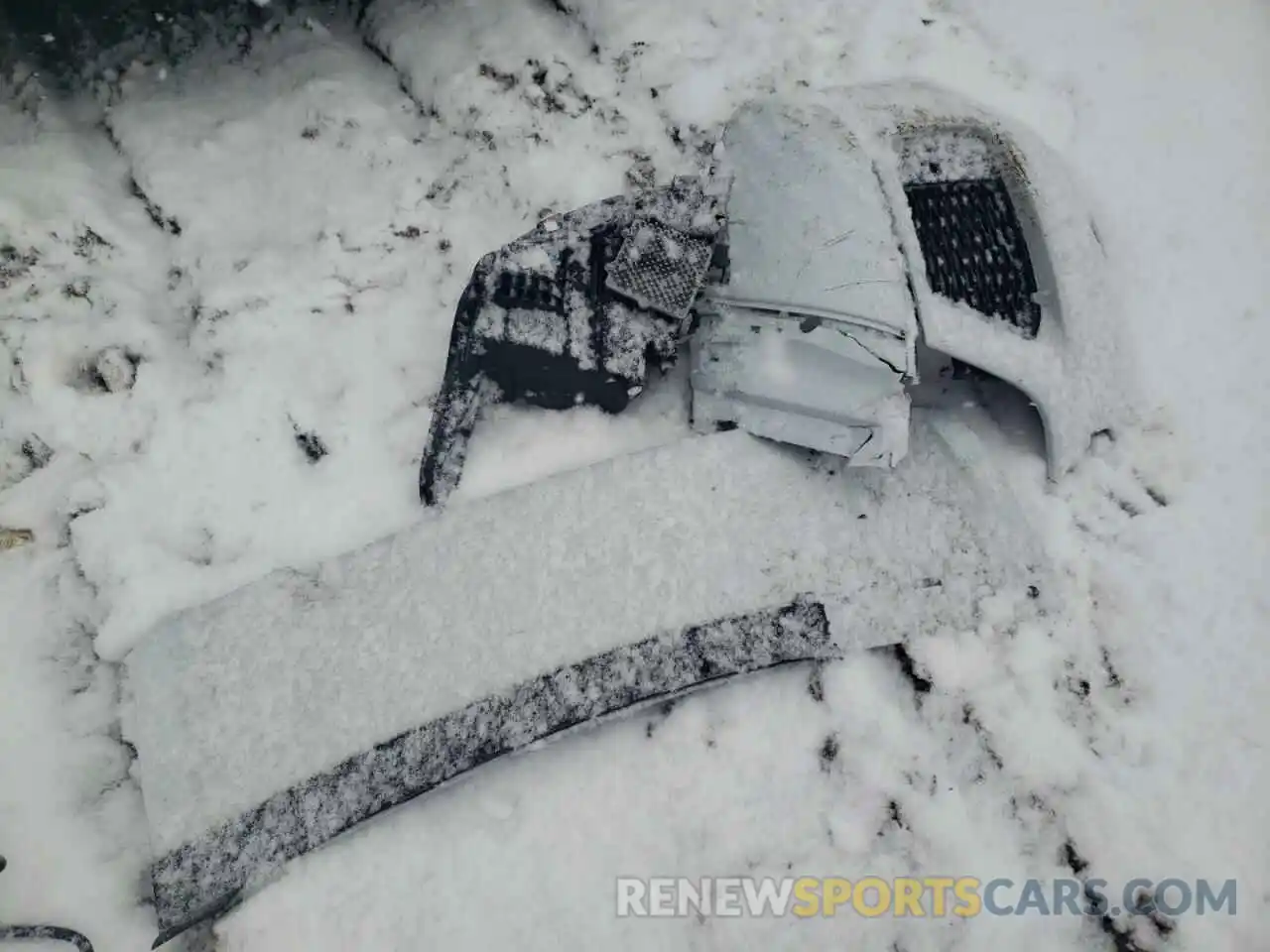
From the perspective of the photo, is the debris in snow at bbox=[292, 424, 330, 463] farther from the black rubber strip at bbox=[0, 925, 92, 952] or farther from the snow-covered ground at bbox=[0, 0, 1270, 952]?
the black rubber strip at bbox=[0, 925, 92, 952]

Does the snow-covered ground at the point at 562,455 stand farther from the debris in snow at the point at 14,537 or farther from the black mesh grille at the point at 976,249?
the black mesh grille at the point at 976,249

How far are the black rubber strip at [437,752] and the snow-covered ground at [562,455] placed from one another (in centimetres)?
Result: 7

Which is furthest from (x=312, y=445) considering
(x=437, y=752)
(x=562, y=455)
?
(x=437, y=752)

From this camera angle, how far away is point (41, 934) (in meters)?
1.62

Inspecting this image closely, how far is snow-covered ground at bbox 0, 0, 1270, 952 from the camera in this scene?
167 centimetres

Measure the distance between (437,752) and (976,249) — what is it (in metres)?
1.58

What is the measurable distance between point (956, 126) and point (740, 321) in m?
0.72

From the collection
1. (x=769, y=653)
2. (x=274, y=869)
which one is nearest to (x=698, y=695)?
(x=769, y=653)

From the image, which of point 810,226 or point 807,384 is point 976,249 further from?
point 807,384

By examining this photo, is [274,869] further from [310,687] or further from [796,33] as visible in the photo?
[796,33]

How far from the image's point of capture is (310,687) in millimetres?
1755

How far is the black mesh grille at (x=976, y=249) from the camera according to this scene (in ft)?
6.12

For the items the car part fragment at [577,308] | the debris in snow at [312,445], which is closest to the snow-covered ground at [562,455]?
the debris in snow at [312,445]

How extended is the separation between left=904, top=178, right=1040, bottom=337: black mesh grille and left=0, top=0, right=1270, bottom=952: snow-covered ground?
394 mm
